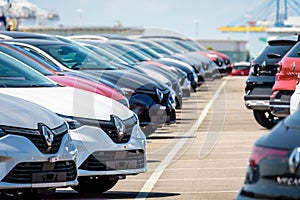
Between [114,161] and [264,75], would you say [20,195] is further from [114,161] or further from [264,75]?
[264,75]

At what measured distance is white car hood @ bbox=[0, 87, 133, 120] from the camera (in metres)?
11.7

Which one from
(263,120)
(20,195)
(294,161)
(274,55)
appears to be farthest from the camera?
(263,120)

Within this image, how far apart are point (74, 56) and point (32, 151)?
7329 millimetres

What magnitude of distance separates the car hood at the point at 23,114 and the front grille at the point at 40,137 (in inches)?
1.7

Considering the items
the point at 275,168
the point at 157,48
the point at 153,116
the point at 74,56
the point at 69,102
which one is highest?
the point at 275,168

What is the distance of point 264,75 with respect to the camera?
68.7ft

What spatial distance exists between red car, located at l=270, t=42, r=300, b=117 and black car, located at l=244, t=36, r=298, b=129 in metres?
1.68

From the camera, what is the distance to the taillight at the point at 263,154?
24.3 feet

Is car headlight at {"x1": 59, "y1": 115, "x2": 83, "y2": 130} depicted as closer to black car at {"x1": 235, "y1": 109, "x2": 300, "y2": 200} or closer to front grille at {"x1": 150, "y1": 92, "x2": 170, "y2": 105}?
black car at {"x1": 235, "y1": 109, "x2": 300, "y2": 200}

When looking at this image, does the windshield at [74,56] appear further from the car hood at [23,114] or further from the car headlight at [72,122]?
the car hood at [23,114]

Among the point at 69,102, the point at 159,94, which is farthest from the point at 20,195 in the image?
the point at 159,94

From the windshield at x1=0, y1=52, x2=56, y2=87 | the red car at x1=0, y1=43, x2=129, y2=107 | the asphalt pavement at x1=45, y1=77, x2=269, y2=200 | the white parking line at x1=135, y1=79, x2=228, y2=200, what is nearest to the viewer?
the windshield at x1=0, y1=52, x2=56, y2=87

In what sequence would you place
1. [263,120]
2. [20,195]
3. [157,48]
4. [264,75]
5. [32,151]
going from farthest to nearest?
1. [157,48]
2. [263,120]
3. [264,75]
4. [20,195]
5. [32,151]

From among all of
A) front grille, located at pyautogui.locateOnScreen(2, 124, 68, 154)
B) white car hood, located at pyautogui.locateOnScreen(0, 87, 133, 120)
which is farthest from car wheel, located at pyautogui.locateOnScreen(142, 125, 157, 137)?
front grille, located at pyautogui.locateOnScreen(2, 124, 68, 154)
